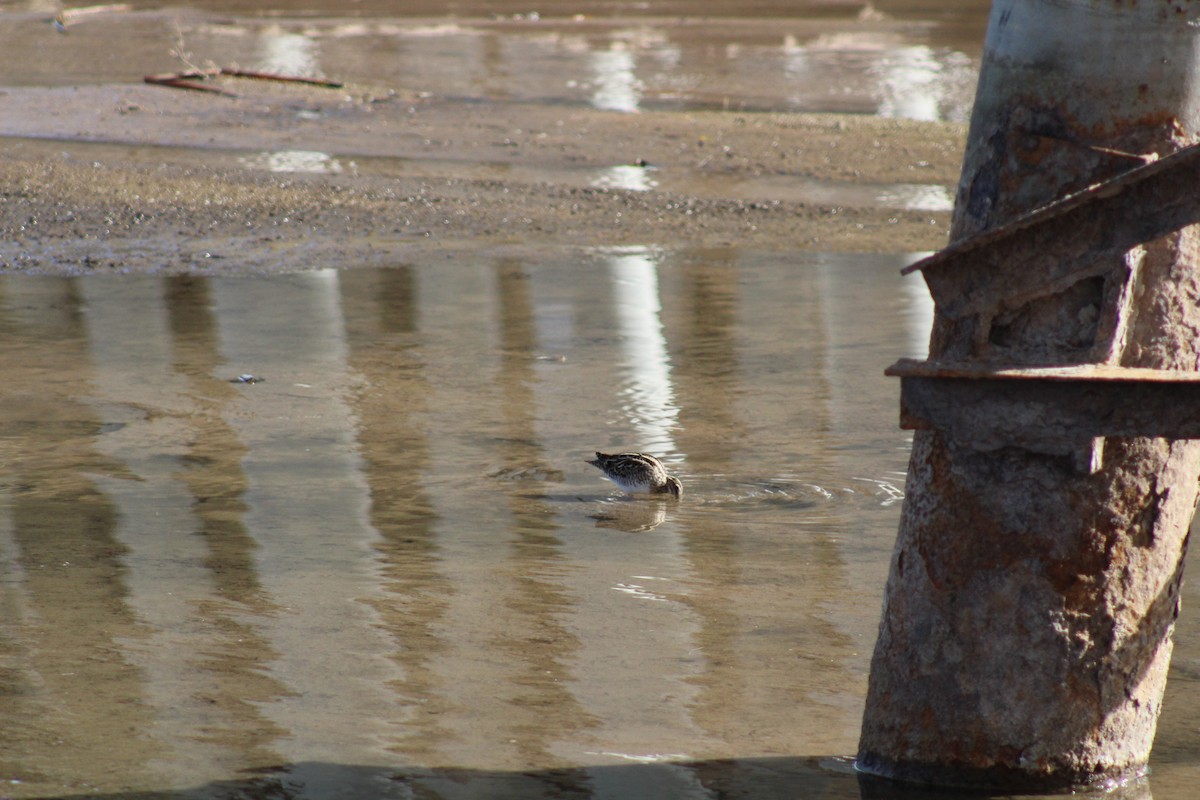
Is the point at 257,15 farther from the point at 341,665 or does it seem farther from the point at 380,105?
the point at 341,665

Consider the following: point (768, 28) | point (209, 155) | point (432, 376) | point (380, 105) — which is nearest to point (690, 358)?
point (432, 376)

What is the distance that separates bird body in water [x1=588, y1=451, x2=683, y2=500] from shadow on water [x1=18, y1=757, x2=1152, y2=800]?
2062 millimetres

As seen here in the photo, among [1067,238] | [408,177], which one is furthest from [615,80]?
[1067,238]

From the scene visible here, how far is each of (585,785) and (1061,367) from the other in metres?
1.36

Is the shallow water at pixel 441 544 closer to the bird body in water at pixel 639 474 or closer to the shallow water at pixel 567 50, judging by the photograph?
the bird body in water at pixel 639 474

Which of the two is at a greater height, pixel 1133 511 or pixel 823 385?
pixel 1133 511

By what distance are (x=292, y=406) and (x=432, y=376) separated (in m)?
0.79

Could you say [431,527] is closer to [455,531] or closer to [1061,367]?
[455,531]

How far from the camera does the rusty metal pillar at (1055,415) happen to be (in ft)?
10.2

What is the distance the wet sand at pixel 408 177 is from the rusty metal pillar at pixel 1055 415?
770 cm

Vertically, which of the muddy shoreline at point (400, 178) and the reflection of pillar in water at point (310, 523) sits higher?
the muddy shoreline at point (400, 178)

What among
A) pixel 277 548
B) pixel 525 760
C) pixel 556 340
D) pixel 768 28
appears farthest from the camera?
pixel 768 28

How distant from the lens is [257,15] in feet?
88.4

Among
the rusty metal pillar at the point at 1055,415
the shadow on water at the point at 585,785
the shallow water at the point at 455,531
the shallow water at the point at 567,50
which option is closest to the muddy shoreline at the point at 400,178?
the shallow water at the point at 455,531
